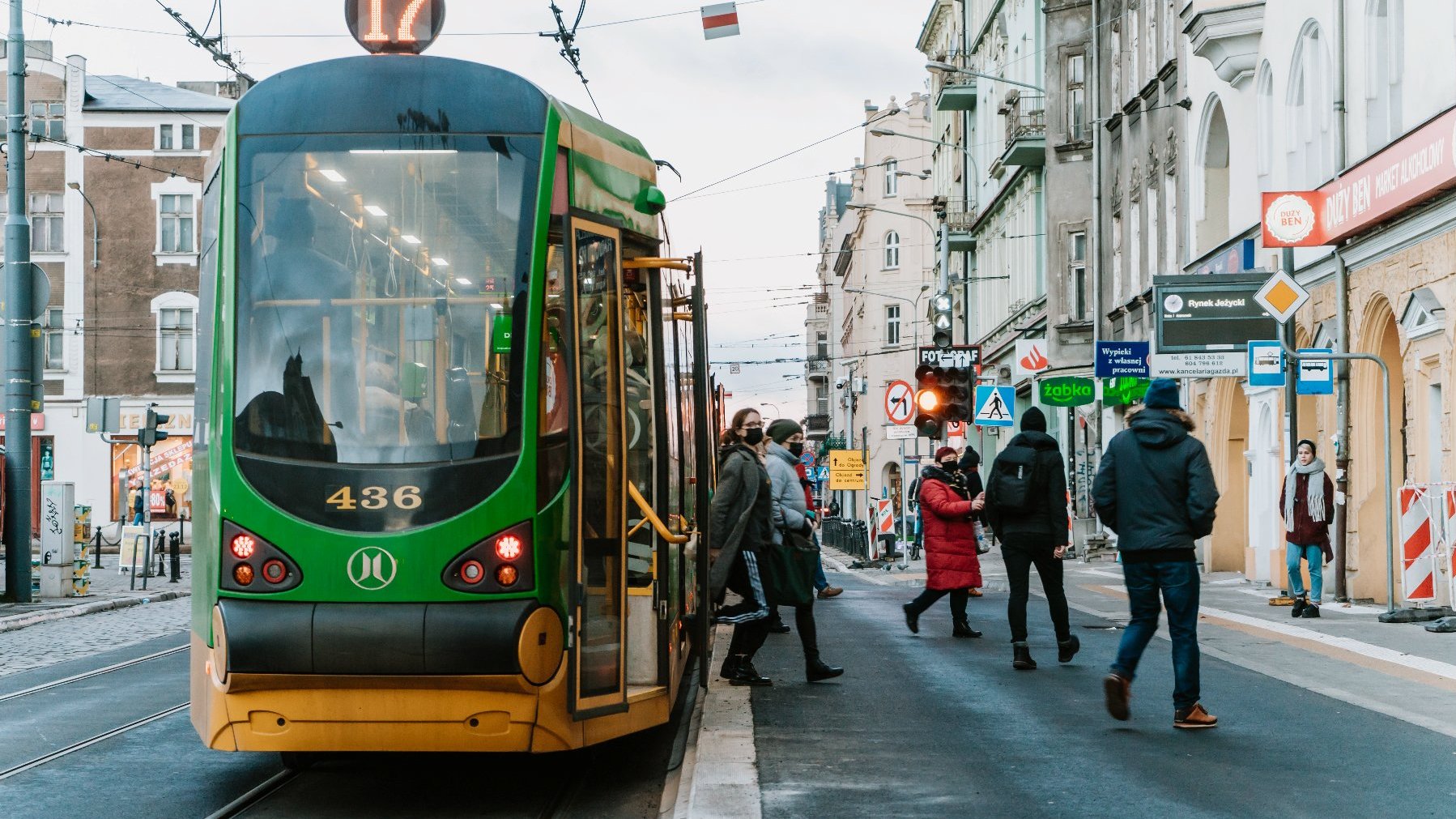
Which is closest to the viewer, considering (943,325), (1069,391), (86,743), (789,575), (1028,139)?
(86,743)

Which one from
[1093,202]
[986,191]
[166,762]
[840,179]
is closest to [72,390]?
[986,191]

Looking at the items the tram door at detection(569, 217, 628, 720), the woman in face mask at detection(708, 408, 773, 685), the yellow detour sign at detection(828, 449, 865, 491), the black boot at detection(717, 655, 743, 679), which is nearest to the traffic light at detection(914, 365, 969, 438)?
the black boot at detection(717, 655, 743, 679)

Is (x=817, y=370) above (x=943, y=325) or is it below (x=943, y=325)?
above

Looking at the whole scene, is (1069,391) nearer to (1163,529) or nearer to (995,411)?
(995,411)

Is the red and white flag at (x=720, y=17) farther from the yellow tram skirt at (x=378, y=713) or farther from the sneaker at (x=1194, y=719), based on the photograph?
the yellow tram skirt at (x=378, y=713)

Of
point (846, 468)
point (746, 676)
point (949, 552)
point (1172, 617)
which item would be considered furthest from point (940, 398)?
point (846, 468)

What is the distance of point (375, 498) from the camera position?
25.0ft

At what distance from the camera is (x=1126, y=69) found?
119ft

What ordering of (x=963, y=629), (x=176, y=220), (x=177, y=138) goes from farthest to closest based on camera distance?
(x=176, y=220), (x=177, y=138), (x=963, y=629)

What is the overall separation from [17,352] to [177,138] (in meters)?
31.0

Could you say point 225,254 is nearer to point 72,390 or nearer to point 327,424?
point 327,424

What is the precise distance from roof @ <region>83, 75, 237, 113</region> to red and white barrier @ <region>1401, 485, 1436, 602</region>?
135ft

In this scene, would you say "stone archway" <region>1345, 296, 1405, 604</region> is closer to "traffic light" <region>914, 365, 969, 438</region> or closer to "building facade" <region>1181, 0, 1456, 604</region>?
"building facade" <region>1181, 0, 1456, 604</region>

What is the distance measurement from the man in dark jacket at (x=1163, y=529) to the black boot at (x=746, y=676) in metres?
2.83
